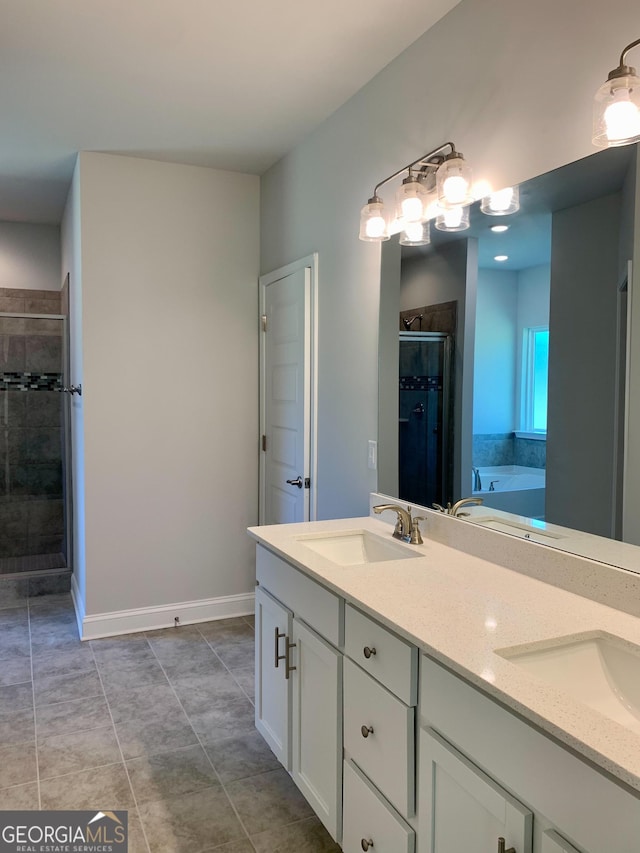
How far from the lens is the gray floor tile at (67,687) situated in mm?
2893

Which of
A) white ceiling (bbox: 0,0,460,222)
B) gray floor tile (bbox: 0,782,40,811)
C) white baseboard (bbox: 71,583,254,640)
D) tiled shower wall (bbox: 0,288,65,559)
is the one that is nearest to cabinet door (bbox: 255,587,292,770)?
gray floor tile (bbox: 0,782,40,811)

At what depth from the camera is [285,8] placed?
2.17 meters

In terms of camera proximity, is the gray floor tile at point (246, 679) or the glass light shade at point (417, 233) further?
the gray floor tile at point (246, 679)

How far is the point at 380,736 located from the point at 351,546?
886mm

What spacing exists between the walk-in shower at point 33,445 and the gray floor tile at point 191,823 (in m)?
2.81

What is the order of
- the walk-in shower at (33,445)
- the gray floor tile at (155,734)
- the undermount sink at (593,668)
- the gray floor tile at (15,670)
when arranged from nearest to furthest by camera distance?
the undermount sink at (593,668) → the gray floor tile at (155,734) → the gray floor tile at (15,670) → the walk-in shower at (33,445)

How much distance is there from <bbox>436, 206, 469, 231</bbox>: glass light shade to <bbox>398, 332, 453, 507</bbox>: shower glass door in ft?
1.16

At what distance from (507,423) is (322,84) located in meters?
1.70

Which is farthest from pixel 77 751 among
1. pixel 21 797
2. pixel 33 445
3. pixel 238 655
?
pixel 33 445

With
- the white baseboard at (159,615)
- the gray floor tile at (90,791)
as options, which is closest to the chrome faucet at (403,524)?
the gray floor tile at (90,791)

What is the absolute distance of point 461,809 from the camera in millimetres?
1251

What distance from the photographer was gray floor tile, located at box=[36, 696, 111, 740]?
2631 mm

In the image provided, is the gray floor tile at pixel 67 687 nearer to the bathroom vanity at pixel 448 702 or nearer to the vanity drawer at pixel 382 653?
the bathroom vanity at pixel 448 702

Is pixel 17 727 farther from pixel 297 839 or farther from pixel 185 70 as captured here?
pixel 185 70
